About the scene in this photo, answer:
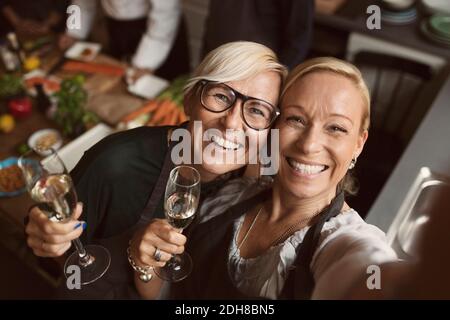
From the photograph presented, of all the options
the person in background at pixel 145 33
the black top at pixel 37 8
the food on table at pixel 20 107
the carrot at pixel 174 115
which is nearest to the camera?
the carrot at pixel 174 115

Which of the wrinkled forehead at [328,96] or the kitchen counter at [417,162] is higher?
the wrinkled forehead at [328,96]

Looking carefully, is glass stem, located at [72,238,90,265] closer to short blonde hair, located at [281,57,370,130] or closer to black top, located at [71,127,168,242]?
black top, located at [71,127,168,242]

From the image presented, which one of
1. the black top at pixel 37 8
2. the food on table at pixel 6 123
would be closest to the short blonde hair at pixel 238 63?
the food on table at pixel 6 123

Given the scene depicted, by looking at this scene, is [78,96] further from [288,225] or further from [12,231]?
[288,225]

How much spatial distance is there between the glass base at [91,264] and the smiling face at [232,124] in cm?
20

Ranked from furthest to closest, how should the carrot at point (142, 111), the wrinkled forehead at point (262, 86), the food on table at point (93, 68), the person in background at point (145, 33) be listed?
the person in background at point (145, 33) → the food on table at point (93, 68) → the carrot at point (142, 111) → the wrinkled forehead at point (262, 86)

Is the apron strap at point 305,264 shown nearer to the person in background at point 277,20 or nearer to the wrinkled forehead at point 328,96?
the wrinkled forehead at point 328,96

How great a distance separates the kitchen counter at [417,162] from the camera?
592mm

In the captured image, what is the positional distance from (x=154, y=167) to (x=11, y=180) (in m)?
0.56

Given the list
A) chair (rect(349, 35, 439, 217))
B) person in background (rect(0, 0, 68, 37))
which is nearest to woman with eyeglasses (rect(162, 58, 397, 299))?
chair (rect(349, 35, 439, 217))

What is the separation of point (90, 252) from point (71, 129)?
571 millimetres

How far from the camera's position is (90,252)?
0.60 metres

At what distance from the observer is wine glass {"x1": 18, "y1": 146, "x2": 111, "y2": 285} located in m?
0.52

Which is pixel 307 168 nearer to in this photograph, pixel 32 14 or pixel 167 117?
pixel 167 117
